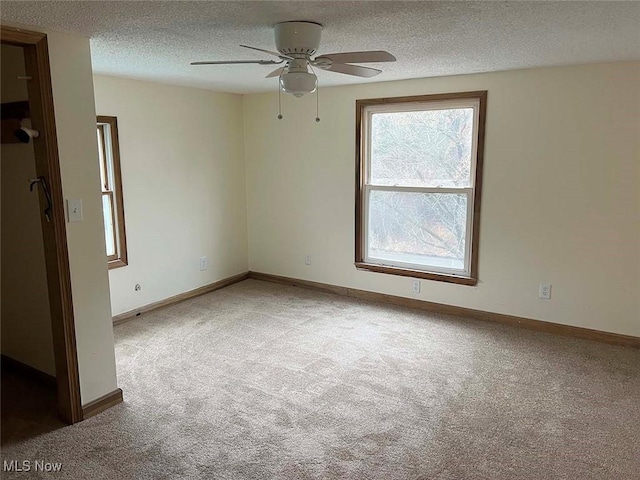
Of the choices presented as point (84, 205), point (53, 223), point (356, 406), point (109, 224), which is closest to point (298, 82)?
point (84, 205)

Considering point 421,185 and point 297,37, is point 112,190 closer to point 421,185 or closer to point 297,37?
point 297,37

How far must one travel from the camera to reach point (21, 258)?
3.09 meters

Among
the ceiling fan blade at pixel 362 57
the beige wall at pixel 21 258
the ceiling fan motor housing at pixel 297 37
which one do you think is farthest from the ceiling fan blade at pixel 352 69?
the beige wall at pixel 21 258

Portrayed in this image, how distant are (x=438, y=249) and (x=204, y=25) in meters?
2.94

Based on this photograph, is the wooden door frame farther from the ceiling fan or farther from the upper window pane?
the upper window pane

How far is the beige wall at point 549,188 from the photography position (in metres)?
3.52

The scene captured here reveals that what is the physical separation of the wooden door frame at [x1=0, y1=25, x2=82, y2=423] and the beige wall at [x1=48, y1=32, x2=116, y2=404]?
3 cm

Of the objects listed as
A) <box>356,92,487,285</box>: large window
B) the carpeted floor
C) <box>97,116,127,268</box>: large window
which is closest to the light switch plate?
the carpeted floor

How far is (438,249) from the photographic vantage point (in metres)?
4.43

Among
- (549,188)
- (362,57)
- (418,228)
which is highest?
(362,57)

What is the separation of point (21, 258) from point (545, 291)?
394 centimetres

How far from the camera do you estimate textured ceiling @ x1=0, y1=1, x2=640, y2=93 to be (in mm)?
2029

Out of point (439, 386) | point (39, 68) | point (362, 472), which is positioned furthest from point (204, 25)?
point (439, 386)

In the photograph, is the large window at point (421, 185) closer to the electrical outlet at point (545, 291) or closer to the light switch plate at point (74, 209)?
the electrical outlet at point (545, 291)
